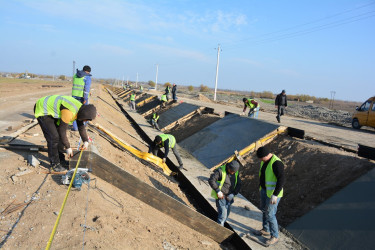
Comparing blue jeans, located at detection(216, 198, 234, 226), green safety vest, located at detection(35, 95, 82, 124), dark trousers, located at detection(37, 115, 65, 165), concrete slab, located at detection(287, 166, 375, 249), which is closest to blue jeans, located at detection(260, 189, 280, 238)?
blue jeans, located at detection(216, 198, 234, 226)

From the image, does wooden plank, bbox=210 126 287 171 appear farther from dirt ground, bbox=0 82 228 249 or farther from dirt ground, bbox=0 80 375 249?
dirt ground, bbox=0 82 228 249

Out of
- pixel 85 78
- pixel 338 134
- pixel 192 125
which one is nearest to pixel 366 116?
pixel 338 134

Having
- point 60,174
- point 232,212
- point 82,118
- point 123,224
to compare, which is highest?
point 82,118

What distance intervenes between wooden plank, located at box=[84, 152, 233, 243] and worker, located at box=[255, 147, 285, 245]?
0.85 m

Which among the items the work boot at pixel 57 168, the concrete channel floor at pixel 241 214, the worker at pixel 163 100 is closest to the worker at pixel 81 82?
the work boot at pixel 57 168

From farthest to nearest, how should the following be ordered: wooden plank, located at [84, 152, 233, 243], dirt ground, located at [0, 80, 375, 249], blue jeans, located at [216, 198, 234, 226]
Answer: blue jeans, located at [216, 198, 234, 226] < wooden plank, located at [84, 152, 233, 243] < dirt ground, located at [0, 80, 375, 249]

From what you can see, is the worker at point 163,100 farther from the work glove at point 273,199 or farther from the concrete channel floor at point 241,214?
the work glove at point 273,199

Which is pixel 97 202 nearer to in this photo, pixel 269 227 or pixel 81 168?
pixel 81 168

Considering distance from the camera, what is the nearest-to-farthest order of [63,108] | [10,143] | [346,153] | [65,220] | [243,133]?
[65,220]
[63,108]
[10,143]
[346,153]
[243,133]

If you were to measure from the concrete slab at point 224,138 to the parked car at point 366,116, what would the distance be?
24.7 feet

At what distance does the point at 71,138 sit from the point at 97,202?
128 inches

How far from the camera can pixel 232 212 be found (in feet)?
19.1

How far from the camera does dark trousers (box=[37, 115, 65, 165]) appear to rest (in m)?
4.44

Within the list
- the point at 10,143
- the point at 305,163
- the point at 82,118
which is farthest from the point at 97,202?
the point at 305,163
